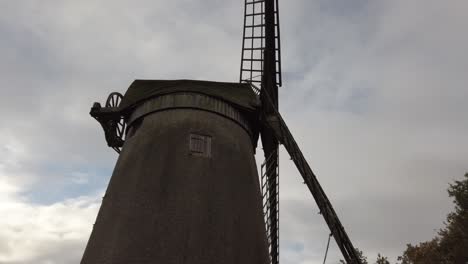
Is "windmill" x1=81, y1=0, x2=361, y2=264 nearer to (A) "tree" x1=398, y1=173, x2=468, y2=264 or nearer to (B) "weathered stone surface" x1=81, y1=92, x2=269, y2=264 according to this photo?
(B) "weathered stone surface" x1=81, y1=92, x2=269, y2=264

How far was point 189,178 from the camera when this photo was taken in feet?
23.4

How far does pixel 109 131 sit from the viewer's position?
10305mm

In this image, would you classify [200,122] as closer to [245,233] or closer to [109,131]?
[245,233]

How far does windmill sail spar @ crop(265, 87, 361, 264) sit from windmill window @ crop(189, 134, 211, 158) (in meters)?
2.63

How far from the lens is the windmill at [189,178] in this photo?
6379 mm

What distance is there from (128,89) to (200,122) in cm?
279

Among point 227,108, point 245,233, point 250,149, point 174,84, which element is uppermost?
point 174,84

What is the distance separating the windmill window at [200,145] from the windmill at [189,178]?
2cm

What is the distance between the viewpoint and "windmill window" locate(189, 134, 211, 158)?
7.63m

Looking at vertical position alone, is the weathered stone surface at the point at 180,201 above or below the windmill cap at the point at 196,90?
below

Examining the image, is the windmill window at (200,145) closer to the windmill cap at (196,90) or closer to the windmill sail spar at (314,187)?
the windmill cap at (196,90)

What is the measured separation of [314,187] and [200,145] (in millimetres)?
3442

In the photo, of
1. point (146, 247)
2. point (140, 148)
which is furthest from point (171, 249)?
point (140, 148)

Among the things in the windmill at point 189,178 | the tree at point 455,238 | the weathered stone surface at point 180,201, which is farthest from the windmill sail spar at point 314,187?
the tree at point 455,238
